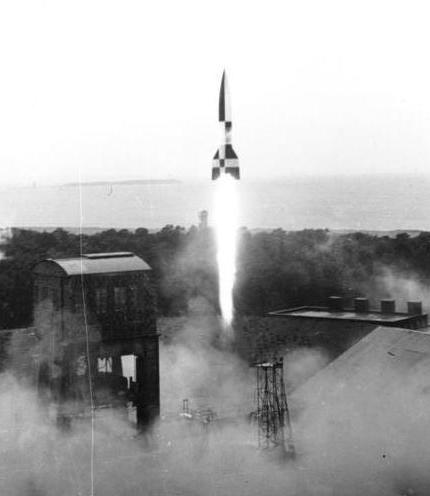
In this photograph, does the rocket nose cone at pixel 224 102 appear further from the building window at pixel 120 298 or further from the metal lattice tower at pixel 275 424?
the metal lattice tower at pixel 275 424

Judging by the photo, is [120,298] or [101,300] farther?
[120,298]

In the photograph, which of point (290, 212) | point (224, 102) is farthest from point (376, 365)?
point (290, 212)

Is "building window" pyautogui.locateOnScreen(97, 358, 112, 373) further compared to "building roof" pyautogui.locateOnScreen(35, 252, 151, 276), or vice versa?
"building window" pyautogui.locateOnScreen(97, 358, 112, 373)

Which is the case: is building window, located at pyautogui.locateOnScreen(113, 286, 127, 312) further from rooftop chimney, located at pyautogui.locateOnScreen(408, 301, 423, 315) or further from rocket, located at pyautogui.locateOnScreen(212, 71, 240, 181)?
rooftop chimney, located at pyautogui.locateOnScreen(408, 301, 423, 315)

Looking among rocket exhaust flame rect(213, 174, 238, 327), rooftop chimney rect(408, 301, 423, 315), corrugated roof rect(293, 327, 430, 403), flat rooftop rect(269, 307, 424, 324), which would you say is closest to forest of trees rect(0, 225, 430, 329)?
rocket exhaust flame rect(213, 174, 238, 327)

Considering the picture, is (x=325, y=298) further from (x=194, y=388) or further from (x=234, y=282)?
(x=194, y=388)

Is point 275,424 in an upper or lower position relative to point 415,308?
lower

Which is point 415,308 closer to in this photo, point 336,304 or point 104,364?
point 336,304
